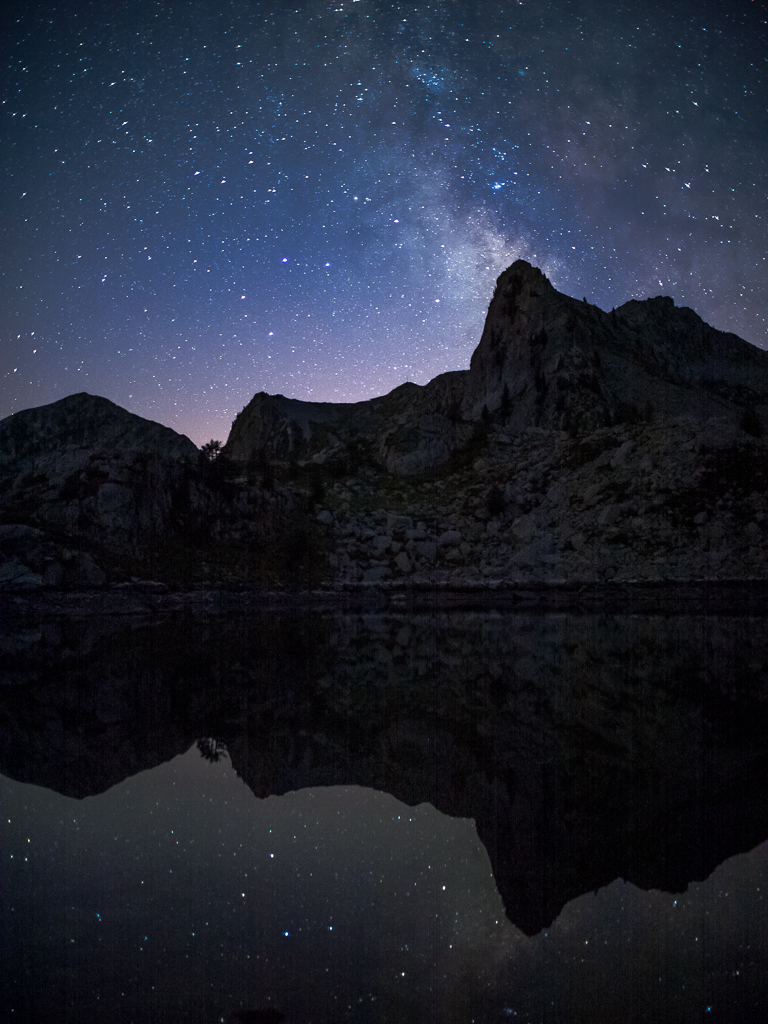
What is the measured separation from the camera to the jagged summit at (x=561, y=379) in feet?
214

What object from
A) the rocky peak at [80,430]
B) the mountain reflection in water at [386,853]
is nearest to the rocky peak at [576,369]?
the rocky peak at [80,430]

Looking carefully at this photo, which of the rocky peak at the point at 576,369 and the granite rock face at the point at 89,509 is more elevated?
the rocky peak at the point at 576,369

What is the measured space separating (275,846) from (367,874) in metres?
0.92

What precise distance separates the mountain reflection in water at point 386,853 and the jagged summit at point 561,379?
51.0 meters

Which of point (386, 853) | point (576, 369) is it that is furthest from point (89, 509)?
point (576, 369)

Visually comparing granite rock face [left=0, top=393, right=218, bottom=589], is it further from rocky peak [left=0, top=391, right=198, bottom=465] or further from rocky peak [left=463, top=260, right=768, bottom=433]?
rocky peak [left=0, top=391, right=198, bottom=465]

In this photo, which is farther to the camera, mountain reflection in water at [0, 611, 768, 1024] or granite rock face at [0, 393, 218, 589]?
granite rock face at [0, 393, 218, 589]

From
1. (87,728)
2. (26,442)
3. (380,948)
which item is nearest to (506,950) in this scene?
(380,948)

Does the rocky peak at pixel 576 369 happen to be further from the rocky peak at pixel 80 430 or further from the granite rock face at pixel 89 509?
the rocky peak at pixel 80 430

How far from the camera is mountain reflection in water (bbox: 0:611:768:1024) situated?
3646 mm

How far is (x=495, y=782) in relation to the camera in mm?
6801

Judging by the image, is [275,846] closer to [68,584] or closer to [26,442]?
[68,584]

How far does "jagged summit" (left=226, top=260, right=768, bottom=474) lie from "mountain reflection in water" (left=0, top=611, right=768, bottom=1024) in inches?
2007

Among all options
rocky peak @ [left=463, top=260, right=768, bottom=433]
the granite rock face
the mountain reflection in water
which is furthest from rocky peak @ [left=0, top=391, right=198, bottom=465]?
the mountain reflection in water
